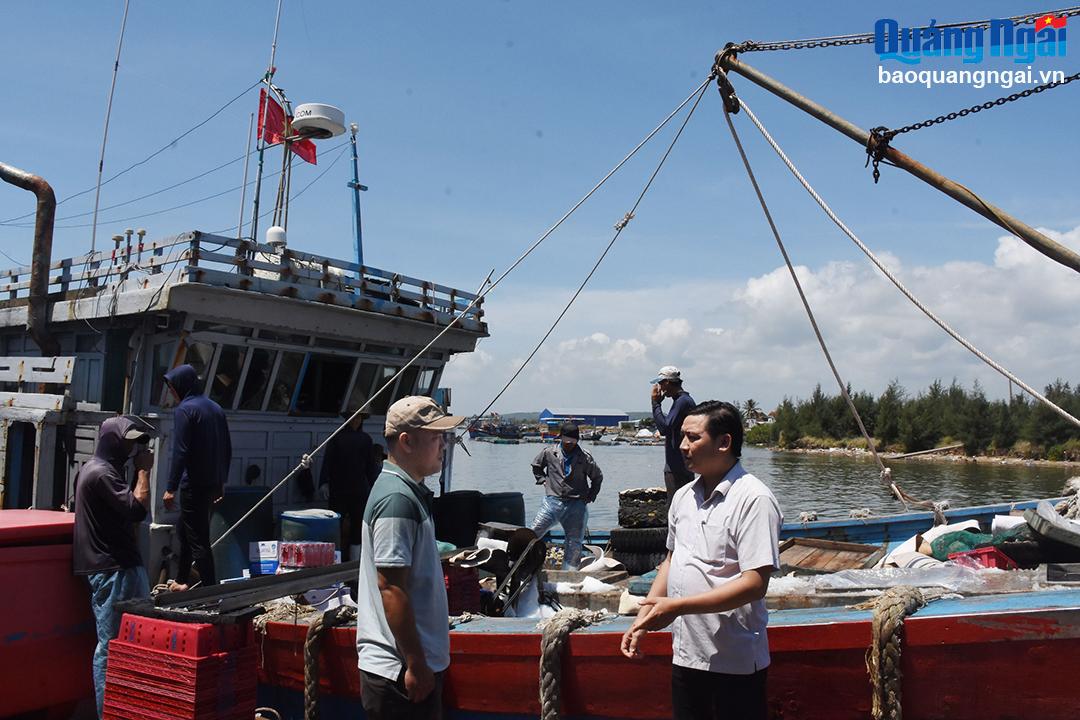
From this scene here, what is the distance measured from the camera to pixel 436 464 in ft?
10.8

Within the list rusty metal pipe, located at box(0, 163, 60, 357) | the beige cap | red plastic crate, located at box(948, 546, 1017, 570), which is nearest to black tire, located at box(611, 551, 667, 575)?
red plastic crate, located at box(948, 546, 1017, 570)

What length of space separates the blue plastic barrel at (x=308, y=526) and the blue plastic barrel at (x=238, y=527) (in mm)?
1015

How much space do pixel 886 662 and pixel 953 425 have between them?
7615cm

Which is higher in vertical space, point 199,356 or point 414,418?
point 199,356

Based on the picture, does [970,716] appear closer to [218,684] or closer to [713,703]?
[713,703]

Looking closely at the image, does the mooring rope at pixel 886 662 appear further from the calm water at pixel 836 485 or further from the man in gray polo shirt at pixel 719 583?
the calm water at pixel 836 485

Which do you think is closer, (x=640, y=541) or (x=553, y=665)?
(x=553, y=665)

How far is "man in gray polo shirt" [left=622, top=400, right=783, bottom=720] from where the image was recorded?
9.74 ft

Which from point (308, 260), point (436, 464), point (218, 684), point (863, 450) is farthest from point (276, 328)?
point (863, 450)

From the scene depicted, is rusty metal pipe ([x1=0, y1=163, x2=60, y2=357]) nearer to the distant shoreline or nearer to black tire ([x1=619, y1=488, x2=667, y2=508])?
black tire ([x1=619, y1=488, x2=667, y2=508])

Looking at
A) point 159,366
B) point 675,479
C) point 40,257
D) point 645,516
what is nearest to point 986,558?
point 675,479

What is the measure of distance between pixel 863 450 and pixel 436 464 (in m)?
80.3

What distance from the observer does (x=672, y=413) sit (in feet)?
25.0

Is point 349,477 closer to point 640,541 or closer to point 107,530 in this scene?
point 640,541
